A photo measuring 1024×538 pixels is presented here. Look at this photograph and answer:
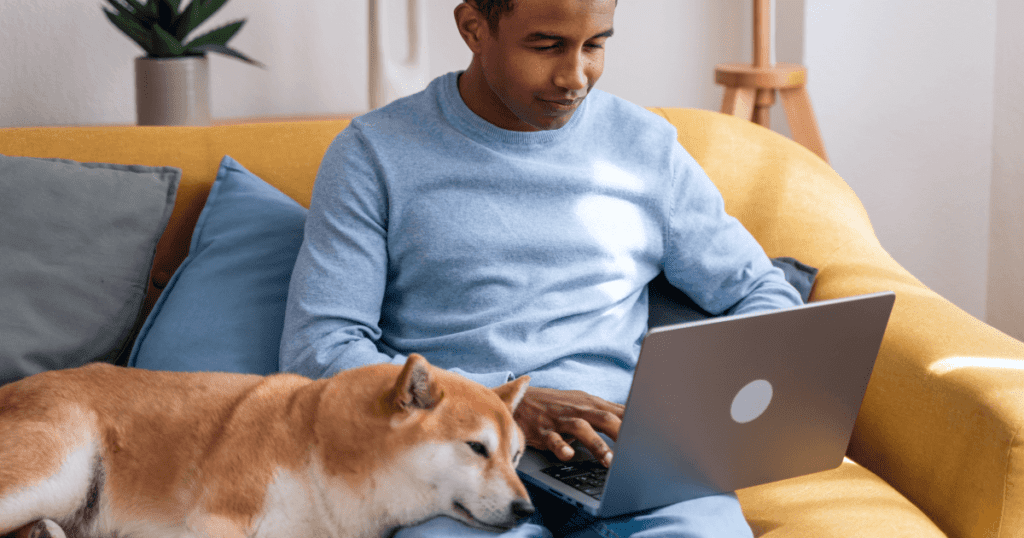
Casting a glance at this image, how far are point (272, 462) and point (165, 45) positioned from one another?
4.20ft

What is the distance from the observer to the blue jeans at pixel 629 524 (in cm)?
92

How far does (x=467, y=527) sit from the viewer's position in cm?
92

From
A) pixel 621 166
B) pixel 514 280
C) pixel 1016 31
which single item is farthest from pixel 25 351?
pixel 1016 31

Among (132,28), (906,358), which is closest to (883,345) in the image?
(906,358)

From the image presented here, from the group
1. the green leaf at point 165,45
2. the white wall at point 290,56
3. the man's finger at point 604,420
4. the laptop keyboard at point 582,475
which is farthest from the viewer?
the white wall at point 290,56

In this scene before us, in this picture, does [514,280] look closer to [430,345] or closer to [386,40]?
[430,345]

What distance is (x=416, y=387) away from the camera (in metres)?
0.86

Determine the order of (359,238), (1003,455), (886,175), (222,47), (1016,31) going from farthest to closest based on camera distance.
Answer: (886,175)
(1016,31)
(222,47)
(359,238)
(1003,455)

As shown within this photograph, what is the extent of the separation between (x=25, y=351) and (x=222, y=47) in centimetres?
95

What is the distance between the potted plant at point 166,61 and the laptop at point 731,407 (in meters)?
1.25

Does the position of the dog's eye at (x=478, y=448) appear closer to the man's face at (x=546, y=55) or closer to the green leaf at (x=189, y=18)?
the man's face at (x=546, y=55)

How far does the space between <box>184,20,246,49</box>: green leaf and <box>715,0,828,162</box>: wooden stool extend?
126 centimetres

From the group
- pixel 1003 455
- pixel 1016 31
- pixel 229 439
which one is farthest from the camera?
pixel 1016 31

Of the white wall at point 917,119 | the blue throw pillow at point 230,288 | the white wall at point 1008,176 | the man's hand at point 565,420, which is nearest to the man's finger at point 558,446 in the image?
the man's hand at point 565,420
